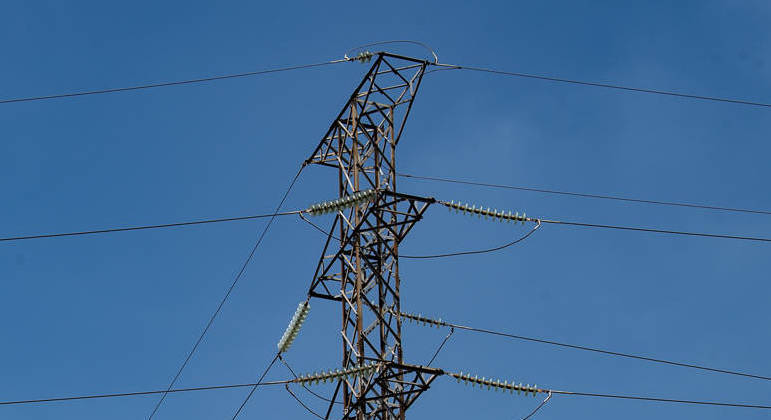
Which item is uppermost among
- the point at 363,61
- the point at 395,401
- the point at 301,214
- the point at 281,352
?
the point at 363,61

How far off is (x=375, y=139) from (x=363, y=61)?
204cm

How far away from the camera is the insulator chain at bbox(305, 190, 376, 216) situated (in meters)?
34.2

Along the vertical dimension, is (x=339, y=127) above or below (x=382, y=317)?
above

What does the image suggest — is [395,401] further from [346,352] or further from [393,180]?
[393,180]

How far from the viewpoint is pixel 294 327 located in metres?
36.0

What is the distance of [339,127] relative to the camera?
→ 3650 centimetres

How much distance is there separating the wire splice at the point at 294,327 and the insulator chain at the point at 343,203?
2.20 metres

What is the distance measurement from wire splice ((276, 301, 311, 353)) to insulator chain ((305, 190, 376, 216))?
7.22ft

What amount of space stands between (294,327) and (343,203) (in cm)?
344

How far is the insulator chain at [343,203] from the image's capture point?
34.2 metres

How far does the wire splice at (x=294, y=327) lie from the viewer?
35.7 metres

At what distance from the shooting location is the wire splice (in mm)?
35688

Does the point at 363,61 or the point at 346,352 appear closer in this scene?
the point at 346,352

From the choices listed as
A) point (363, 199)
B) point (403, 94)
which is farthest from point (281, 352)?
point (403, 94)
